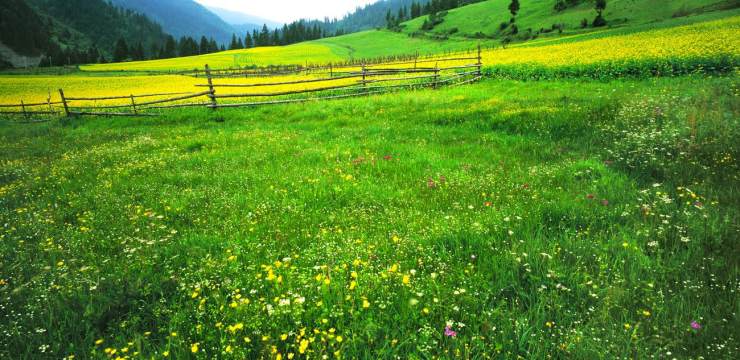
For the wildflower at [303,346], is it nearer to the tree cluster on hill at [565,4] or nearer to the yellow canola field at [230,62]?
the yellow canola field at [230,62]

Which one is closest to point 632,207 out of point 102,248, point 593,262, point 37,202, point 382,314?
point 593,262

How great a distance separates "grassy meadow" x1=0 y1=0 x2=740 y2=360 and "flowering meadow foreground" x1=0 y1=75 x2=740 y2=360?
3cm

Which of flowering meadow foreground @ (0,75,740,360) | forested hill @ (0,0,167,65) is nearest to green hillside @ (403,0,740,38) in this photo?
flowering meadow foreground @ (0,75,740,360)

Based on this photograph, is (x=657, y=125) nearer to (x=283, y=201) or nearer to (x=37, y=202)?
(x=283, y=201)

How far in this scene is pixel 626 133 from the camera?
27.0ft

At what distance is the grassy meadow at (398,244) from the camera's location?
2.93m

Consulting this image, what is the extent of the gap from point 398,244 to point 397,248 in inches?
2.1

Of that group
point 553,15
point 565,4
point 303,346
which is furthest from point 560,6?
point 303,346

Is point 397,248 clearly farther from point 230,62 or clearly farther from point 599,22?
point 230,62

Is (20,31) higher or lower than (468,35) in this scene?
higher

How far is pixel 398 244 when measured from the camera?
431cm

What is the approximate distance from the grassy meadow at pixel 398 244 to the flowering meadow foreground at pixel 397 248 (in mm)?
29

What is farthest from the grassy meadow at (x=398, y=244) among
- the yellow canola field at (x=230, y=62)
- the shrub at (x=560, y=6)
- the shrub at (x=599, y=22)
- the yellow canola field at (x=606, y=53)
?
the shrub at (x=560, y=6)

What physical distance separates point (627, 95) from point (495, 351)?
12.2 metres
